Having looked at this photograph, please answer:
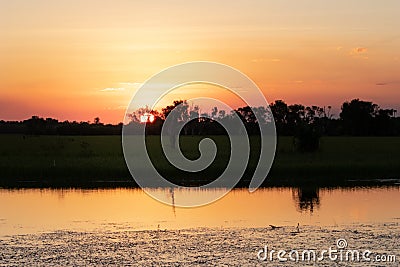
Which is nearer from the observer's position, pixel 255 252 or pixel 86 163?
pixel 255 252

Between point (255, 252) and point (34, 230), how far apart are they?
6736 millimetres

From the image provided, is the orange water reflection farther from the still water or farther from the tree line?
the tree line

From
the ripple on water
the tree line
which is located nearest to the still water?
the ripple on water

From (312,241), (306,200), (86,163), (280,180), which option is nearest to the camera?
(312,241)

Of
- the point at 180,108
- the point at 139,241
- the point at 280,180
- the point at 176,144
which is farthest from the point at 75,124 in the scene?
the point at 139,241

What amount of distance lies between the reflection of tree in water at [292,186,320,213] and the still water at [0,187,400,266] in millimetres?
35

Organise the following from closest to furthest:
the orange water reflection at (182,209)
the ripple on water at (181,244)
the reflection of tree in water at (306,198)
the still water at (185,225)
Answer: the ripple on water at (181,244) < the still water at (185,225) < the orange water reflection at (182,209) < the reflection of tree in water at (306,198)

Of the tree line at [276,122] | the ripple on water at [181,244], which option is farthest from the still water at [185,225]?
the tree line at [276,122]

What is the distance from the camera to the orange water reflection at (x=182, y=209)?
65.8ft

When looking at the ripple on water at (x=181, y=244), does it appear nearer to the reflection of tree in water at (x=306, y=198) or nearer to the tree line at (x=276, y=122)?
the reflection of tree in water at (x=306, y=198)

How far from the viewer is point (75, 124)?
11462 cm

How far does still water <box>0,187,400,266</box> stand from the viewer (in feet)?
49.4

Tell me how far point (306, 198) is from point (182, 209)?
5094 mm

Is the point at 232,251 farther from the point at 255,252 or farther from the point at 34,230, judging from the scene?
the point at 34,230
